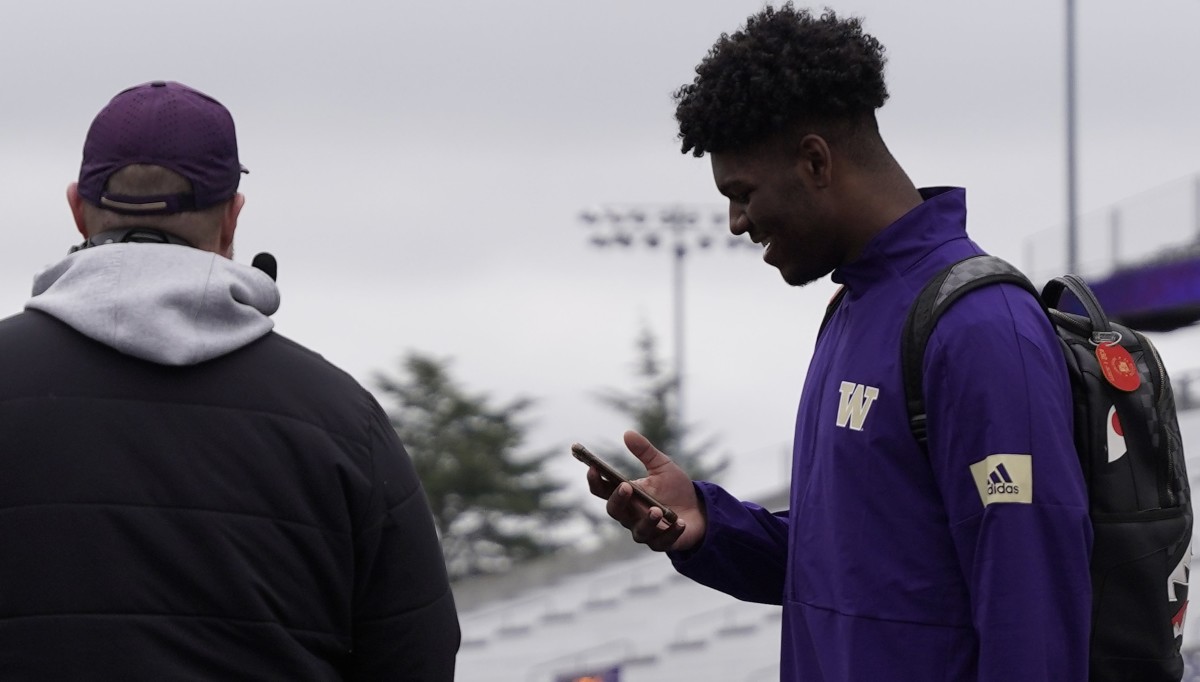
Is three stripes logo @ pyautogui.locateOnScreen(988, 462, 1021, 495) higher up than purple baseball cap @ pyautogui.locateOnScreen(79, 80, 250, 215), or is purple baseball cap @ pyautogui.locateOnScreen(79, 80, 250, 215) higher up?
purple baseball cap @ pyautogui.locateOnScreen(79, 80, 250, 215)

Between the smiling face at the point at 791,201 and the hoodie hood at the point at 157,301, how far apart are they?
0.90m

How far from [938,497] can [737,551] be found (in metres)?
0.58

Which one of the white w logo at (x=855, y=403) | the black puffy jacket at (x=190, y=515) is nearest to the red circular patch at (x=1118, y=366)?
the white w logo at (x=855, y=403)

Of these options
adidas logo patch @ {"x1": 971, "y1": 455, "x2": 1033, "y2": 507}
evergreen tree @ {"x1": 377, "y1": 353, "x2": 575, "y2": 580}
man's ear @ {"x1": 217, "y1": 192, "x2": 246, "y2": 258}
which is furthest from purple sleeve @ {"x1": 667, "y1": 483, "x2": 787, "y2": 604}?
evergreen tree @ {"x1": 377, "y1": 353, "x2": 575, "y2": 580}

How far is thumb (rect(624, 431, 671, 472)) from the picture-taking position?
10.0ft

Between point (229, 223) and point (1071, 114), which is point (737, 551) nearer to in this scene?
point (229, 223)

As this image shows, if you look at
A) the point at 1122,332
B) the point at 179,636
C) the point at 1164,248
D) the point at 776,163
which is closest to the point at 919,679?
the point at 1122,332

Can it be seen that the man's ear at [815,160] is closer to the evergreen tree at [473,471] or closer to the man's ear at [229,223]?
the man's ear at [229,223]

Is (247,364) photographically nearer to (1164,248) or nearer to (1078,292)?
(1078,292)

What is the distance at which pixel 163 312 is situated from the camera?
2295 millimetres

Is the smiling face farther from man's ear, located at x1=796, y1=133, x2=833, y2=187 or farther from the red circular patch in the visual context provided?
the red circular patch

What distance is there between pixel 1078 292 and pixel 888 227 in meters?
0.30

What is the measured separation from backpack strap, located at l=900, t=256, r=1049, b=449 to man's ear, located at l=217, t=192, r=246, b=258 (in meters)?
0.97

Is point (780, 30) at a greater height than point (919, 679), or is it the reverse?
point (780, 30)
